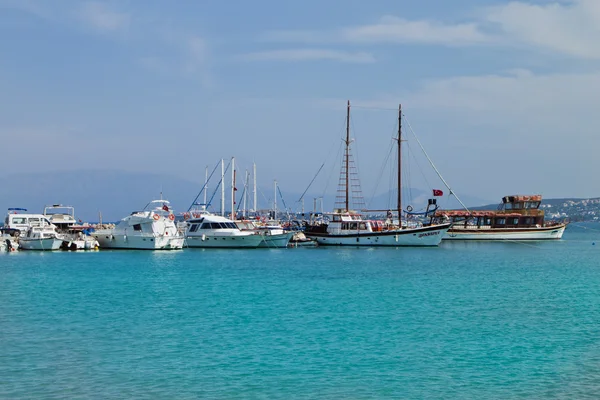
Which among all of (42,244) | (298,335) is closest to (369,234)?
(42,244)

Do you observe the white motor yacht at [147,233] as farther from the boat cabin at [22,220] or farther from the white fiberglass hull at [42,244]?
the boat cabin at [22,220]

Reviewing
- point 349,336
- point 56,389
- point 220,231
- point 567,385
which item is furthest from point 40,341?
point 220,231

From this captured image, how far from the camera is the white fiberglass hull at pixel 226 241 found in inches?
3196

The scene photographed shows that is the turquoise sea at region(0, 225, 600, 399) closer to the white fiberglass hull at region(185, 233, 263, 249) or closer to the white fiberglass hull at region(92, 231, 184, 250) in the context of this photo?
the white fiberglass hull at region(92, 231, 184, 250)

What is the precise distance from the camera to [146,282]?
151ft

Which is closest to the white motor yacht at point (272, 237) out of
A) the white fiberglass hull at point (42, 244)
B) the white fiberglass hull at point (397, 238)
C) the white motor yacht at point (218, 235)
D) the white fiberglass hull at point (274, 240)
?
the white fiberglass hull at point (274, 240)

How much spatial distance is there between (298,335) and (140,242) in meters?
52.0

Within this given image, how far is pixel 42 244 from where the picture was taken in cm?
7650

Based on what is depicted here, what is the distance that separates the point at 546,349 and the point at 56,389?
15066mm

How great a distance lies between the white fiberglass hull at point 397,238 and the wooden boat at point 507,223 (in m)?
22.0

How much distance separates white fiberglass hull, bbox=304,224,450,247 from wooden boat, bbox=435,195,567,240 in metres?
22.0

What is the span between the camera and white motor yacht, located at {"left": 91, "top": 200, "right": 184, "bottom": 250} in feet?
249

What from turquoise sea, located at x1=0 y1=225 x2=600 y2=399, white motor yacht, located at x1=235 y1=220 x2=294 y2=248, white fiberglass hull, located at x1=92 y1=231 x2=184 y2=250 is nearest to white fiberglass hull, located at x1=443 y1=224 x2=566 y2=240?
white motor yacht, located at x1=235 y1=220 x2=294 y2=248

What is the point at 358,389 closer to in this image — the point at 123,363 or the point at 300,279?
the point at 123,363
